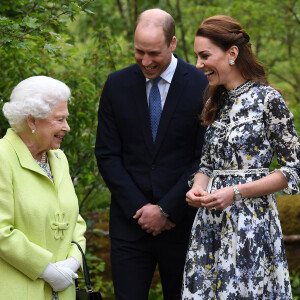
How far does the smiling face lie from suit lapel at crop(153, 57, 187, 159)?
0.47 metres

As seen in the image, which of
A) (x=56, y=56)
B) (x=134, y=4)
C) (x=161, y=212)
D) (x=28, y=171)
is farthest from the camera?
(x=134, y=4)

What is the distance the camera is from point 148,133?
13.0 feet

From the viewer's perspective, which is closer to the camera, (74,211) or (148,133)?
(74,211)

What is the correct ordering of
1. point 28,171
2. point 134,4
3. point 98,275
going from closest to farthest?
1. point 28,171
2. point 98,275
3. point 134,4

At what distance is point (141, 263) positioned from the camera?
157 inches

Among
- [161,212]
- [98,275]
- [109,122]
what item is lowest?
[98,275]

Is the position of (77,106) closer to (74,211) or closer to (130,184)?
(130,184)

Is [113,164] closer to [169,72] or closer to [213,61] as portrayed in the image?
[169,72]

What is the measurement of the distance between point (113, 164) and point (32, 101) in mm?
908

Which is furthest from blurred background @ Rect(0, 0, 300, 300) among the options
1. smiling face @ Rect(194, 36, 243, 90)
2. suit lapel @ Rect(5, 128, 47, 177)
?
suit lapel @ Rect(5, 128, 47, 177)

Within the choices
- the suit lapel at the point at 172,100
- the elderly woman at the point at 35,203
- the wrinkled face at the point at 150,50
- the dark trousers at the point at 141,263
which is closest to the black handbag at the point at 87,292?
the elderly woman at the point at 35,203

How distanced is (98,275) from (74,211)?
3.23 metres

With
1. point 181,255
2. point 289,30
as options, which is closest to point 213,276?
point 181,255

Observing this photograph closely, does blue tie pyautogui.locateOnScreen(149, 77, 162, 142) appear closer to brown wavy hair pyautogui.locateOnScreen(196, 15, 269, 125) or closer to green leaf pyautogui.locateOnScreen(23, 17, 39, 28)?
brown wavy hair pyautogui.locateOnScreen(196, 15, 269, 125)
